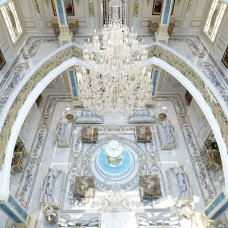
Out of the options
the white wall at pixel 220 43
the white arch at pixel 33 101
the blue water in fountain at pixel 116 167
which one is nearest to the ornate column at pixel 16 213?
the white arch at pixel 33 101

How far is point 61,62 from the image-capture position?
398 inches

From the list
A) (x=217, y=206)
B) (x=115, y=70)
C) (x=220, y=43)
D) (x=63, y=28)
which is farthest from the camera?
(x=63, y=28)

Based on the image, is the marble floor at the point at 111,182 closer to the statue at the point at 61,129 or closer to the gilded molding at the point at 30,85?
the statue at the point at 61,129

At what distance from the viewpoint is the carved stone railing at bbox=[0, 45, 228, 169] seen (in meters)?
7.56

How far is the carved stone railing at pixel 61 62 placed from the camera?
24.8 ft

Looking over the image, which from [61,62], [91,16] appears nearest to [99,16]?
[91,16]

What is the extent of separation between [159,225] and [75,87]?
7.56 meters

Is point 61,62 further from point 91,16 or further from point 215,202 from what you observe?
point 215,202

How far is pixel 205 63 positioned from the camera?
9422 mm

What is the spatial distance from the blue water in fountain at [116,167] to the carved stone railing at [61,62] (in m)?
4.05

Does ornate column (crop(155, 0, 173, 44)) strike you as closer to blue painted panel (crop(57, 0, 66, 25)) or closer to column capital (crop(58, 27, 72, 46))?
column capital (crop(58, 27, 72, 46))

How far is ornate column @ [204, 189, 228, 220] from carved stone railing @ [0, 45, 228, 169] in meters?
1.68

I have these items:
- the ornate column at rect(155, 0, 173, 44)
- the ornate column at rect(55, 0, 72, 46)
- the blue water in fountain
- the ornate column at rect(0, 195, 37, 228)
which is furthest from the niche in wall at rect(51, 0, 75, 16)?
the ornate column at rect(0, 195, 37, 228)

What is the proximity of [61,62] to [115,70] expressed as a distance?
467 centimetres
